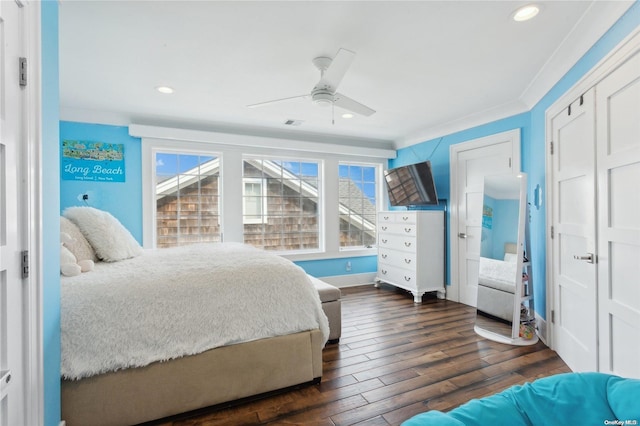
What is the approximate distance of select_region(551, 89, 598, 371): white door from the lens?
1991 mm

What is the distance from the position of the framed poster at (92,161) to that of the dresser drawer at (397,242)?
354 centimetres

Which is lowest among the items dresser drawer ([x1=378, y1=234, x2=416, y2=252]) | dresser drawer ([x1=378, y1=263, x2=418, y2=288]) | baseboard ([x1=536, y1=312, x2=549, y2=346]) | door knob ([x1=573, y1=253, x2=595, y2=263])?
baseboard ([x1=536, y1=312, x2=549, y2=346])

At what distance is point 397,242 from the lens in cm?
437

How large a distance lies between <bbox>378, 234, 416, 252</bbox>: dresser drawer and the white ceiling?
5.45 feet

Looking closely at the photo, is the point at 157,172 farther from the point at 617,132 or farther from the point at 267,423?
the point at 617,132

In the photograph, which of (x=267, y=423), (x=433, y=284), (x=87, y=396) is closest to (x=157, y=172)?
(x=87, y=396)

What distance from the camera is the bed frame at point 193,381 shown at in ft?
4.98

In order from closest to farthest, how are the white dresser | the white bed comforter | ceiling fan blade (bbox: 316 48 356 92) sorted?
the white bed comforter
ceiling fan blade (bbox: 316 48 356 92)
the white dresser

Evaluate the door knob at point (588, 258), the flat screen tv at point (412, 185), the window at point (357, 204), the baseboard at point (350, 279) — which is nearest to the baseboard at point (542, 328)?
the door knob at point (588, 258)

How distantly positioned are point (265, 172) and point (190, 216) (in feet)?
3.95

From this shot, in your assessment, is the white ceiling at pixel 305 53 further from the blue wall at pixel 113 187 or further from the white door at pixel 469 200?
the white door at pixel 469 200

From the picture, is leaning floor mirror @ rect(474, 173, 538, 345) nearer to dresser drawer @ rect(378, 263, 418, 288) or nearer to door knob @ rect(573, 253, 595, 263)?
door knob @ rect(573, 253, 595, 263)

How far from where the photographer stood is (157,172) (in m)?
3.87

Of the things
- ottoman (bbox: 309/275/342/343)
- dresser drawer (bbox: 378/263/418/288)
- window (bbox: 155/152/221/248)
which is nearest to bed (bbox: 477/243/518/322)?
dresser drawer (bbox: 378/263/418/288)
